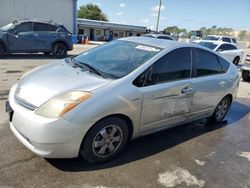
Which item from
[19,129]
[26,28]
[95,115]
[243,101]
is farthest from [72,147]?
[26,28]

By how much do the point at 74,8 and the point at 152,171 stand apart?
27.6 m

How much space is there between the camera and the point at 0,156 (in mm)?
3545

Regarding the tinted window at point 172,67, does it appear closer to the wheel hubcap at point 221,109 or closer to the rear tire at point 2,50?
the wheel hubcap at point 221,109

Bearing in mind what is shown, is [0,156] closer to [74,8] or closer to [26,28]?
[26,28]

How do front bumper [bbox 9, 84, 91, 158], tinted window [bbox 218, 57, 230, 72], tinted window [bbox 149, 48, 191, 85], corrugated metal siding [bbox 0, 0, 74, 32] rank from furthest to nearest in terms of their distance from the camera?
corrugated metal siding [bbox 0, 0, 74, 32] < tinted window [bbox 218, 57, 230, 72] < tinted window [bbox 149, 48, 191, 85] < front bumper [bbox 9, 84, 91, 158]

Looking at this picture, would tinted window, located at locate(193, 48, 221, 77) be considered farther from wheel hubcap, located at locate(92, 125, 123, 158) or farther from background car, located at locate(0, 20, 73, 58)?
background car, located at locate(0, 20, 73, 58)

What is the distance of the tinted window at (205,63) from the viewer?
15.1ft

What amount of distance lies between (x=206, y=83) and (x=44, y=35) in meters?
10.8

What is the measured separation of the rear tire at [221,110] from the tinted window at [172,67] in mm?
1463

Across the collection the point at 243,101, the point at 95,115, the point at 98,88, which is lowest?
the point at 243,101

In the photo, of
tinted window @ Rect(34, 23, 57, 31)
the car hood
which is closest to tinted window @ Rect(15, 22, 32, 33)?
tinted window @ Rect(34, 23, 57, 31)

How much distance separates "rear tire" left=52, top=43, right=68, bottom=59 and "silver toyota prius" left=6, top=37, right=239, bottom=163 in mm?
10241

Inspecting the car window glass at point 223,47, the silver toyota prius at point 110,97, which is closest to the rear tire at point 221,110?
the silver toyota prius at point 110,97

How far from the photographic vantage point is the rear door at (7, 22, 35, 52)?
508 inches
